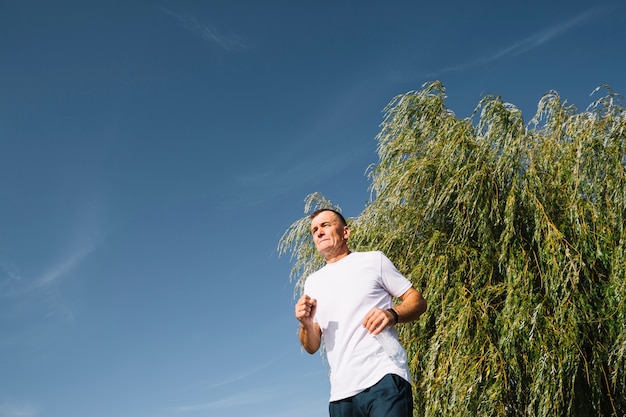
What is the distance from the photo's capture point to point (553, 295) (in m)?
6.57

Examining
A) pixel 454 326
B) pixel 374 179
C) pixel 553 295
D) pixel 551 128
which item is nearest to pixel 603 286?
pixel 553 295

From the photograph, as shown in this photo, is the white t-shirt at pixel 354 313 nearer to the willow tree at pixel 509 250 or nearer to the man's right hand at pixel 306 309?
the man's right hand at pixel 306 309

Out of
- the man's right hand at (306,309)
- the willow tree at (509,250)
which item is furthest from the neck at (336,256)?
the willow tree at (509,250)

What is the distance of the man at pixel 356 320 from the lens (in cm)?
209

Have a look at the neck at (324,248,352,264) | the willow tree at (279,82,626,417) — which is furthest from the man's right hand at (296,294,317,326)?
the willow tree at (279,82,626,417)

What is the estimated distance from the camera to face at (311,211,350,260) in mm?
2406

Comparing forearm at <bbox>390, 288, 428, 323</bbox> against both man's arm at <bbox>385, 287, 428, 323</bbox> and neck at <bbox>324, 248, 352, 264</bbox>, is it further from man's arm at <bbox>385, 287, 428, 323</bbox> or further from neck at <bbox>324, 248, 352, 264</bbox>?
neck at <bbox>324, 248, 352, 264</bbox>

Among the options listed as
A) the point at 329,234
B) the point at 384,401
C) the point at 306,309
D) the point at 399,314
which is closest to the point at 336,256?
the point at 329,234

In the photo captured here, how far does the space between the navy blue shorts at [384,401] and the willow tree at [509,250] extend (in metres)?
4.52

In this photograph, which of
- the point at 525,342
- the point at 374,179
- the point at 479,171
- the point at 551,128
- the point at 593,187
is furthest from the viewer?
the point at 374,179

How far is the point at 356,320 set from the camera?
7.23 feet

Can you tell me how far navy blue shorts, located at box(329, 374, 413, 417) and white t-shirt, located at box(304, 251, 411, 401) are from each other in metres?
0.02

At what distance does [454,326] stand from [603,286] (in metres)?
1.64

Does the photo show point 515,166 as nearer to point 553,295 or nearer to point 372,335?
point 553,295
